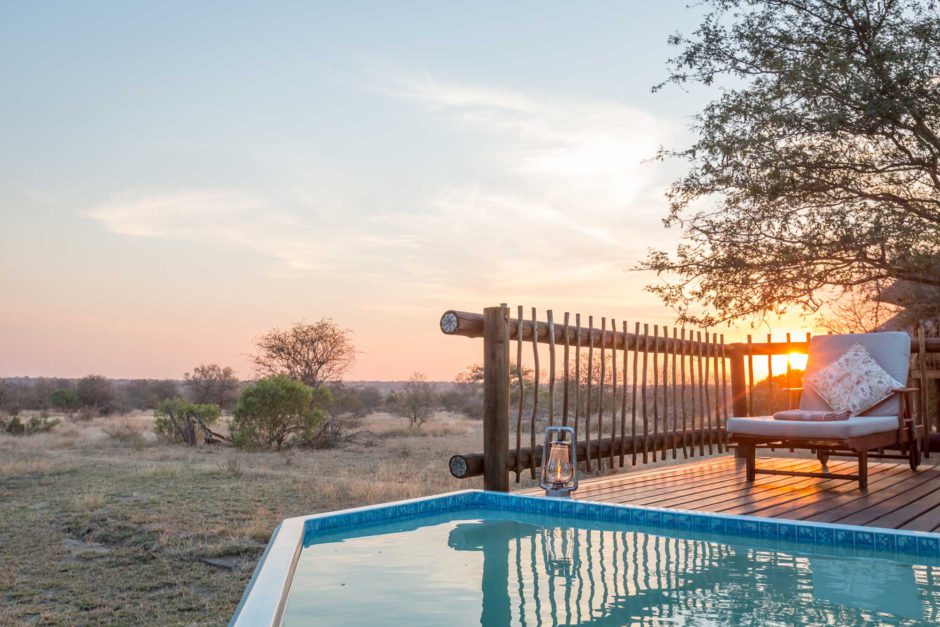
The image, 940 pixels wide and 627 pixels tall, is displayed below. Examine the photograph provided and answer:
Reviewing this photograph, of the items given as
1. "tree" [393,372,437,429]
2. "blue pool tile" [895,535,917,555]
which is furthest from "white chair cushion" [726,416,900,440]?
"tree" [393,372,437,429]

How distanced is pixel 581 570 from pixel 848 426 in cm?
262

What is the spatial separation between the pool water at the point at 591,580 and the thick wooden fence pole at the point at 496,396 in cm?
71

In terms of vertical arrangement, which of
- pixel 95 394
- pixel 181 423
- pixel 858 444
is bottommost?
pixel 181 423

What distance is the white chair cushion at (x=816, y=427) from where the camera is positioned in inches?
207

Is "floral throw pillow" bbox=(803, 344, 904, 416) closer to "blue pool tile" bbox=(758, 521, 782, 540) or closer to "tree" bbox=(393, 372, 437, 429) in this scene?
"blue pool tile" bbox=(758, 521, 782, 540)

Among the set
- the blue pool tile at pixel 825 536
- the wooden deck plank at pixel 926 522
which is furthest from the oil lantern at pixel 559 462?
the wooden deck plank at pixel 926 522

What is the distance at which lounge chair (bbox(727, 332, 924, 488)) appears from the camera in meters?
5.38

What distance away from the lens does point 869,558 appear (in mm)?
3740

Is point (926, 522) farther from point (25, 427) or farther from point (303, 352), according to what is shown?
point (303, 352)

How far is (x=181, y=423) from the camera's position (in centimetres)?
1669

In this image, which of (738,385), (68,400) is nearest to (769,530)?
(738,385)

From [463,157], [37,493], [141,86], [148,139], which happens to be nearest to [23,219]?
[148,139]

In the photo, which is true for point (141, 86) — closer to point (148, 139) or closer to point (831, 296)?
point (148, 139)

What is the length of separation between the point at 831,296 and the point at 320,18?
7853mm
